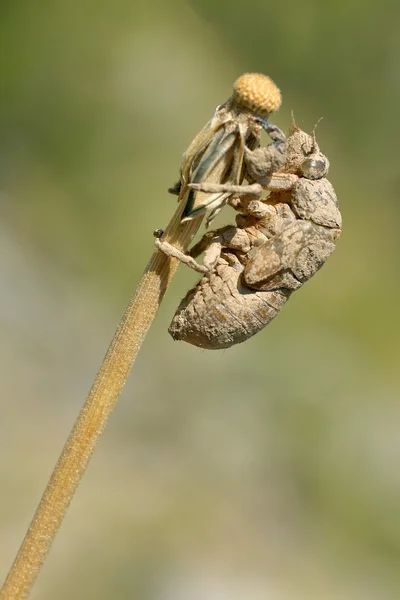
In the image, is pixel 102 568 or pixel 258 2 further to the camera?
pixel 258 2

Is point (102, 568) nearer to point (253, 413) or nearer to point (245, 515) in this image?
point (245, 515)

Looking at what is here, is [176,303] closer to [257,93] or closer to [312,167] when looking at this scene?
[312,167]

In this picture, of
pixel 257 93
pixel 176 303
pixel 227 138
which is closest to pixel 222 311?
pixel 227 138

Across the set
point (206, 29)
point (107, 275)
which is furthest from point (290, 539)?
point (206, 29)

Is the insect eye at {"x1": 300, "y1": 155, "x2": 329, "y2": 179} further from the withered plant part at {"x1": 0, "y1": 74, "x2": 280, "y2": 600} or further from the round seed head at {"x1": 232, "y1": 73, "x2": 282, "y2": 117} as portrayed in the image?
the round seed head at {"x1": 232, "y1": 73, "x2": 282, "y2": 117}

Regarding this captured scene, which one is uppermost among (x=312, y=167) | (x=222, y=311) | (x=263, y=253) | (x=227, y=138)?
(x=312, y=167)

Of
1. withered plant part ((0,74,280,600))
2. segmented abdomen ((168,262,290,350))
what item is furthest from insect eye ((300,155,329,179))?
withered plant part ((0,74,280,600))

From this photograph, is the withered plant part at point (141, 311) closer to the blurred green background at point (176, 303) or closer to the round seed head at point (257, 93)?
the round seed head at point (257, 93)
